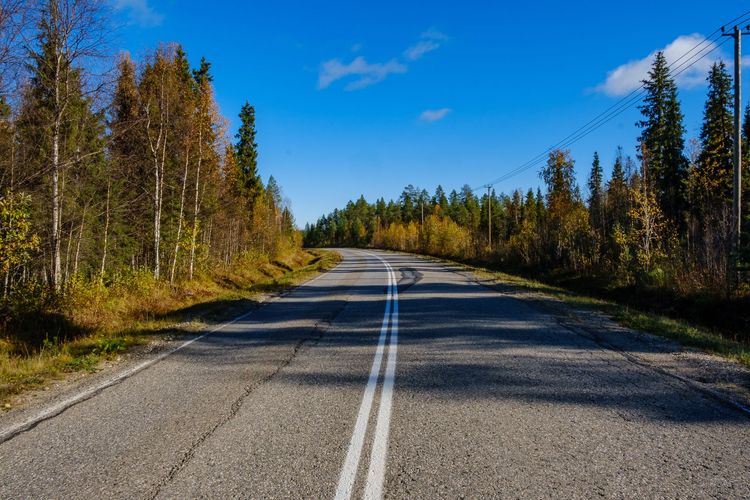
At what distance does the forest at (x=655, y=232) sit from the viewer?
1535 cm

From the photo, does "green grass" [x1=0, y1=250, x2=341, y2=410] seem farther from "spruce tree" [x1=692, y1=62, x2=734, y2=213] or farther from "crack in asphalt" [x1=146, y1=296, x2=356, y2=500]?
"spruce tree" [x1=692, y1=62, x2=734, y2=213]

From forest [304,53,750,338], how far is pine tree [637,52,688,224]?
0.08m

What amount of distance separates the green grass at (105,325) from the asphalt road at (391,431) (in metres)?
1.30

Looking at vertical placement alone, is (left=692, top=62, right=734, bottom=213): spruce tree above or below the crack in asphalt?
above

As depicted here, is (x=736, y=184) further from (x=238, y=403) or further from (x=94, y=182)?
(x=94, y=182)

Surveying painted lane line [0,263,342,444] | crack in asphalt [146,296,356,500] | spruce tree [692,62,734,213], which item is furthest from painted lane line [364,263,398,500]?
spruce tree [692,62,734,213]

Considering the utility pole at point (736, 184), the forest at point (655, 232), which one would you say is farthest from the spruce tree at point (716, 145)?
the utility pole at point (736, 184)

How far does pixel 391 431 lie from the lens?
3730 mm

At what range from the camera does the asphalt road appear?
9.57ft

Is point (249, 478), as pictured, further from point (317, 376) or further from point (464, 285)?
point (464, 285)

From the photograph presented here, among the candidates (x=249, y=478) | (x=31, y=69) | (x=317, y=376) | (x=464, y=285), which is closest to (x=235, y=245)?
(x=464, y=285)

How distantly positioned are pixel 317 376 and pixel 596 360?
3.79 m

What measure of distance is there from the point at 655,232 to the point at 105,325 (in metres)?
22.8

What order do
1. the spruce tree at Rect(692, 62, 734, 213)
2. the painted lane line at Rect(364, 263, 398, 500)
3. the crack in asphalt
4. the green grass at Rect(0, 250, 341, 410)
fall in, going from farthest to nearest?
the spruce tree at Rect(692, 62, 734, 213)
the green grass at Rect(0, 250, 341, 410)
the crack in asphalt
the painted lane line at Rect(364, 263, 398, 500)
